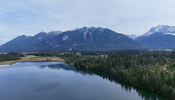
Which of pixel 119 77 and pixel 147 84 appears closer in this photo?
pixel 147 84

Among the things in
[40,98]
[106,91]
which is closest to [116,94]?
[106,91]

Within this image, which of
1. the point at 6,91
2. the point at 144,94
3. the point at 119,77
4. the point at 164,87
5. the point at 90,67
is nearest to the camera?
the point at 164,87

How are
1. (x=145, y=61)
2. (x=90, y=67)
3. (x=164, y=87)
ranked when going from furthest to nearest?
(x=90, y=67), (x=145, y=61), (x=164, y=87)

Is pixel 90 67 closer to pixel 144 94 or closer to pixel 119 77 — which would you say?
pixel 119 77

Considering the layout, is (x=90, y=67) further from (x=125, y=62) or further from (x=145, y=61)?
(x=145, y=61)

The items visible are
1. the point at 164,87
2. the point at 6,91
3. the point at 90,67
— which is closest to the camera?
the point at 164,87

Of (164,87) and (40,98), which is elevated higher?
(164,87)

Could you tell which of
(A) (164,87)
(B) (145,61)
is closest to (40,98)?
(A) (164,87)

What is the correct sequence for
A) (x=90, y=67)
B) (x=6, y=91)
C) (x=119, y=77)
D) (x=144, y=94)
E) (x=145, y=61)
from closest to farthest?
1. (x=144, y=94)
2. (x=6, y=91)
3. (x=119, y=77)
4. (x=145, y=61)
5. (x=90, y=67)

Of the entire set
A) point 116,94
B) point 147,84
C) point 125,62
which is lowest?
point 116,94
